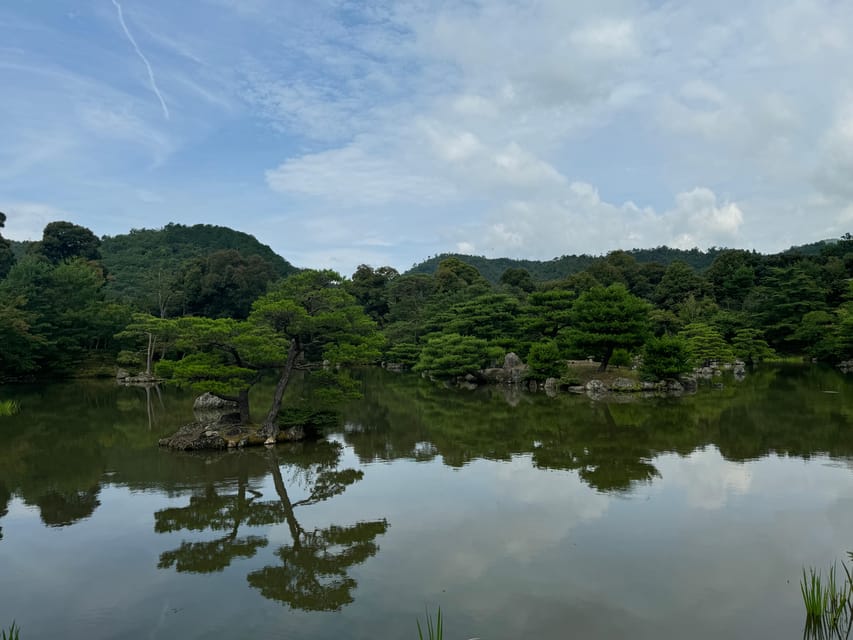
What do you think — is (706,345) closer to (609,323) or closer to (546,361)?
(609,323)

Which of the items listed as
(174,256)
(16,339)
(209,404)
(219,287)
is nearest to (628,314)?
(209,404)

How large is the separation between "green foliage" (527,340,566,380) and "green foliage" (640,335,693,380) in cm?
315

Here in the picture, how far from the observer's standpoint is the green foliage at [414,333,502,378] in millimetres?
24000

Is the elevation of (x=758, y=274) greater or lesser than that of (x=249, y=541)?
greater

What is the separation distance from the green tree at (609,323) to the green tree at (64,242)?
1528 inches

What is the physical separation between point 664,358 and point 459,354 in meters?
8.24

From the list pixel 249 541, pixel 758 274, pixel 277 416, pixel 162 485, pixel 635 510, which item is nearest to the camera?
pixel 249 541

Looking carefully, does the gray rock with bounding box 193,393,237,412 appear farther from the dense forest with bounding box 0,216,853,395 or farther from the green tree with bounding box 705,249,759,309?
the green tree with bounding box 705,249,759,309

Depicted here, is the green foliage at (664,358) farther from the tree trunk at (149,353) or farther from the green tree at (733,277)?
the tree trunk at (149,353)

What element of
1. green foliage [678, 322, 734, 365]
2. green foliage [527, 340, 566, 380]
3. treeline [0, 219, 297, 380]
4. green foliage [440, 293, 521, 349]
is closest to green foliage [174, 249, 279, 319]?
treeline [0, 219, 297, 380]

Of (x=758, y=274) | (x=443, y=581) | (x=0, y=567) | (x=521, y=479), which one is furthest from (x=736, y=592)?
(x=758, y=274)

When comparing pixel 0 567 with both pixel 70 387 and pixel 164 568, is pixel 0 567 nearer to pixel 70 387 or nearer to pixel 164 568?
pixel 164 568

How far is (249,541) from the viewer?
6.40 meters

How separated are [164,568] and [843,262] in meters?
43.5
